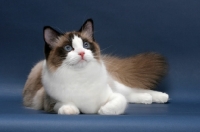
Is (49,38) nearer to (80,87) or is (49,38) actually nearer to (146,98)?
(80,87)

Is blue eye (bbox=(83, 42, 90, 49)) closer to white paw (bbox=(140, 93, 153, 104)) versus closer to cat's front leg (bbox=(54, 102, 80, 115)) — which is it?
cat's front leg (bbox=(54, 102, 80, 115))

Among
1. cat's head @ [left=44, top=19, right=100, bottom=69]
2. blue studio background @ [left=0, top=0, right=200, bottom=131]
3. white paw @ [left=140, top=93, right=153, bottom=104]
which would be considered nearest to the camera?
cat's head @ [left=44, top=19, right=100, bottom=69]

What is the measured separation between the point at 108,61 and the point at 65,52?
678 millimetres

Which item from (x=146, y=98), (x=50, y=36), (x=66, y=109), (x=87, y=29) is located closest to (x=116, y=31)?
(x=146, y=98)

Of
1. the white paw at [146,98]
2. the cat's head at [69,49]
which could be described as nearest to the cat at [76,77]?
the cat's head at [69,49]

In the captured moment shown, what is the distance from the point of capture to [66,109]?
1880mm

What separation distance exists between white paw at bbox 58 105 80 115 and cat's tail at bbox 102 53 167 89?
600 millimetres

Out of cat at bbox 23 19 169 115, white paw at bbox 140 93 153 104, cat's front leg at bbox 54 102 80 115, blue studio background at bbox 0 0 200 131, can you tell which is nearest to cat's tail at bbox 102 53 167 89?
white paw at bbox 140 93 153 104

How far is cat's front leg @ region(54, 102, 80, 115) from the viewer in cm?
188

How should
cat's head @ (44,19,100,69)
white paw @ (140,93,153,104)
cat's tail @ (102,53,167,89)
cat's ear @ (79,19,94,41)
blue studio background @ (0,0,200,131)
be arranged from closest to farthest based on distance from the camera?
cat's head @ (44,19,100,69) < cat's ear @ (79,19,94,41) < white paw @ (140,93,153,104) < cat's tail @ (102,53,167,89) < blue studio background @ (0,0,200,131)

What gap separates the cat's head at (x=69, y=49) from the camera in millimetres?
1864

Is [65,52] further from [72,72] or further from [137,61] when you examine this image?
[137,61]

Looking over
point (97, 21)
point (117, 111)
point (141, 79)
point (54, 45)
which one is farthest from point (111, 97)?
point (97, 21)

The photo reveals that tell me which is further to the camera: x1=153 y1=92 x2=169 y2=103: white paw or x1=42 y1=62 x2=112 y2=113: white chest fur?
x1=153 y1=92 x2=169 y2=103: white paw
